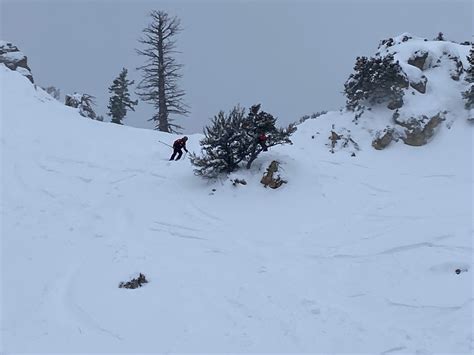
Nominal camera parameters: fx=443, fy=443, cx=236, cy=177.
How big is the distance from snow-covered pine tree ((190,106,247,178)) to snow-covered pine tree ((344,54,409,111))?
7802 millimetres

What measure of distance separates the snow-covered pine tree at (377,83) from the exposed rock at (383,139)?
5.29 feet

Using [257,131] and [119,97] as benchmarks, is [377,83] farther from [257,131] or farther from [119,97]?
[119,97]

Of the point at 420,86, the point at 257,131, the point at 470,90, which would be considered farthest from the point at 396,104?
the point at 257,131

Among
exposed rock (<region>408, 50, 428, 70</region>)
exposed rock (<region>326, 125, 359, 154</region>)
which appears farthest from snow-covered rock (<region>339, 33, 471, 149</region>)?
exposed rock (<region>326, 125, 359, 154</region>)

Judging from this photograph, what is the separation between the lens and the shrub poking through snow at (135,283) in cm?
887

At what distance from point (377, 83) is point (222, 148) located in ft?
29.3

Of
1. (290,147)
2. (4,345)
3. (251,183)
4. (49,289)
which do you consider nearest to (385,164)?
(290,147)

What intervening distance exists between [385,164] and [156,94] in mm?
17030

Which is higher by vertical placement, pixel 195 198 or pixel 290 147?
pixel 290 147

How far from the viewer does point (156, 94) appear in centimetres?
2925

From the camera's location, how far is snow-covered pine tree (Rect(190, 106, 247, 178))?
15.4 meters

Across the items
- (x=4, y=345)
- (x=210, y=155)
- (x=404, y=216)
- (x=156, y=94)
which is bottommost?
(x=4, y=345)

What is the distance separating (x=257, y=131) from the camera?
51.6ft

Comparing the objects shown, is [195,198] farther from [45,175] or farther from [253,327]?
[253,327]
